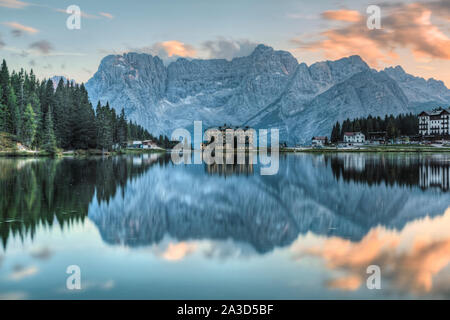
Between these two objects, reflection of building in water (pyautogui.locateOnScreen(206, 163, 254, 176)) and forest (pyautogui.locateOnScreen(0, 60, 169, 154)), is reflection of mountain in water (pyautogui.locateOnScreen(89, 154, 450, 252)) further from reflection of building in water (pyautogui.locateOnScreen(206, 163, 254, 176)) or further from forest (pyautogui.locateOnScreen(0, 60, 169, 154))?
forest (pyautogui.locateOnScreen(0, 60, 169, 154))

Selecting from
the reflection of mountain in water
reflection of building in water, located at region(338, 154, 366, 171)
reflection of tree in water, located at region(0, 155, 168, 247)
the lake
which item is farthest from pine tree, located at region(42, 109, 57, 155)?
the lake

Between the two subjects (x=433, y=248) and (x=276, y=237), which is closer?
(x=433, y=248)

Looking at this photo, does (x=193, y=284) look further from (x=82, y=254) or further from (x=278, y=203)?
(x=278, y=203)

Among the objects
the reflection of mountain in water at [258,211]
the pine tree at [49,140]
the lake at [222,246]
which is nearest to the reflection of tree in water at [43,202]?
the lake at [222,246]

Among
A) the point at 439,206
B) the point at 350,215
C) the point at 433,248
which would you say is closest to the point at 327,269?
the point at 433,248

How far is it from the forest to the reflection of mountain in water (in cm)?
9795

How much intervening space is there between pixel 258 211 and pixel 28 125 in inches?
4518

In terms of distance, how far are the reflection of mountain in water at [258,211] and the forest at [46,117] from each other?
97.9 meters

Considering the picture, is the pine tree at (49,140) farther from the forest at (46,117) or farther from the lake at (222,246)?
the lake at (222,246)

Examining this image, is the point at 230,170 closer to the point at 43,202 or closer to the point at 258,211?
the point at 258,211

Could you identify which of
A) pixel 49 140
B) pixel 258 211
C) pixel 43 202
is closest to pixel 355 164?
pixel 258 211

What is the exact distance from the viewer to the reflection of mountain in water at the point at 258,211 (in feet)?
68.4
